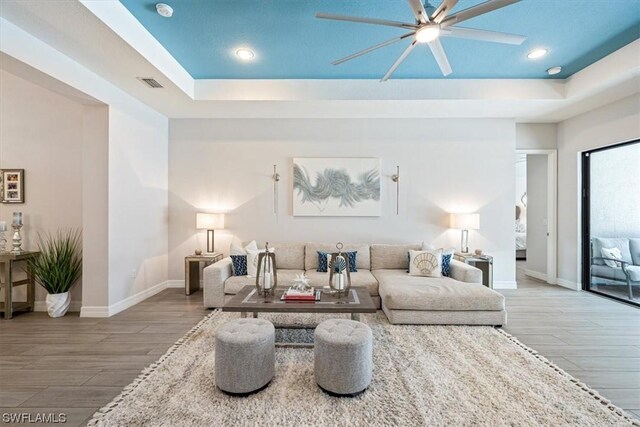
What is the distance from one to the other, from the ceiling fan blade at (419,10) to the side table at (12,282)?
5.04 m

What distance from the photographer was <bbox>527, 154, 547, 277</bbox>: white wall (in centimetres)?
564

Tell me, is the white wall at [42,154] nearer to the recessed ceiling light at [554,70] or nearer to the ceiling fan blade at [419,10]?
the ceiling fan blade at [419,10]

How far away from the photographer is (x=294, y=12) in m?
2.71

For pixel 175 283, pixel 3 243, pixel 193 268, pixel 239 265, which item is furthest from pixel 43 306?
pixel 239 265

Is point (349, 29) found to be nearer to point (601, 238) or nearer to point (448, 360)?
point (448, 360)

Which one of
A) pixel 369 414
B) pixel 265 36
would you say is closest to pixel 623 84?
pixel 265 36

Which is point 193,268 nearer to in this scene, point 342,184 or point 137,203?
point 137,203

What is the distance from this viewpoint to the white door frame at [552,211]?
525 cm

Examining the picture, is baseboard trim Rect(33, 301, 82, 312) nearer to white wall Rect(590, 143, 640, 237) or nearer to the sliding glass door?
the sliding glass door

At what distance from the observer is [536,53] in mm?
3445

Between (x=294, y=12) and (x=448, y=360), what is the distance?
3476mm

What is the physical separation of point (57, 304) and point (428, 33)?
198 inches

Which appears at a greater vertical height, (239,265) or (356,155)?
(356,155)

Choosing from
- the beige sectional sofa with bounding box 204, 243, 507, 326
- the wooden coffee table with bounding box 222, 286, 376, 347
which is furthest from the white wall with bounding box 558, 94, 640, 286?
the wooden coffee table with bounding box 222, 286, 376, 347
